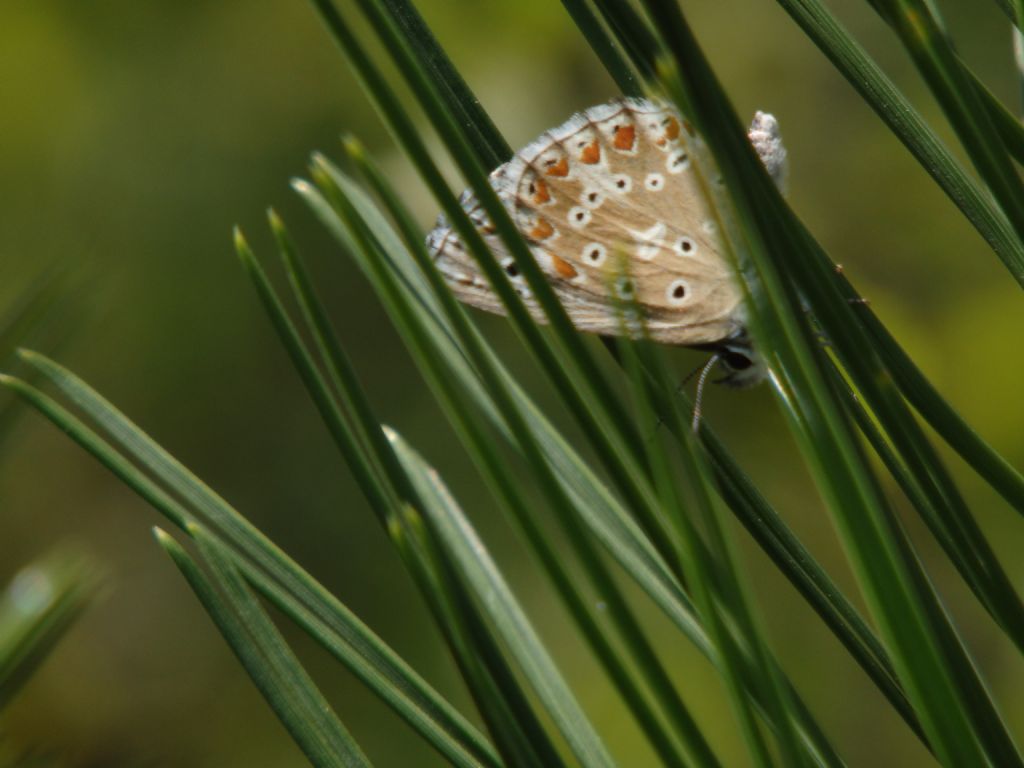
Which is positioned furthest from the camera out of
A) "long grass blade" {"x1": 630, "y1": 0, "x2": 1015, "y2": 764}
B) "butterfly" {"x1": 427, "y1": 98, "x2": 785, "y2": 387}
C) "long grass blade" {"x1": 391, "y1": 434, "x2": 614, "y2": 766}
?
"butterfly" {"x1": 427, "y1": 98, "x2": 785, "y2": 387}

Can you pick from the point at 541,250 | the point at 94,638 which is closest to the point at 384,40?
the point at 541,250

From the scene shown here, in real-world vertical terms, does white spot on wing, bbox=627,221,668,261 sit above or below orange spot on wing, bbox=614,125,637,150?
below

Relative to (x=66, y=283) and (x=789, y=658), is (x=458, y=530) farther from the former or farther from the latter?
(x=789, y=658)

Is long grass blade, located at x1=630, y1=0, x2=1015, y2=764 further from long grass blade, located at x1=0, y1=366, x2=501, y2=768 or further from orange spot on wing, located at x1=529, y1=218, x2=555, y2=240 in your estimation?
orange spot on wing, located at x1=529, y1=218, x2=555, y2=240

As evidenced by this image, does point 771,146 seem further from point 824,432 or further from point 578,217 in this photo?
point 824,432

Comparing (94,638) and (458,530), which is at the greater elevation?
(458,530)

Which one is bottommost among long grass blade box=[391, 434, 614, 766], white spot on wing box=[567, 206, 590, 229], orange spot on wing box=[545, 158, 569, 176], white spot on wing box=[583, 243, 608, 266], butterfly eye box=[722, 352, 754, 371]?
butterfly eye box=[722, 352, 754, 371]

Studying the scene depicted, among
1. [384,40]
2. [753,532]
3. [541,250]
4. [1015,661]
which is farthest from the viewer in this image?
[1015,661]

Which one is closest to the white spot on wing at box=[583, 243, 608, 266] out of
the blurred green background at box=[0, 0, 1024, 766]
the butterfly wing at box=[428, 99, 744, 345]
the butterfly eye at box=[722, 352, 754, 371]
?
the butterfly wing at box=[428, 99, 744, 345]

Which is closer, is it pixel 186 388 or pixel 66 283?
pixel 66 283
